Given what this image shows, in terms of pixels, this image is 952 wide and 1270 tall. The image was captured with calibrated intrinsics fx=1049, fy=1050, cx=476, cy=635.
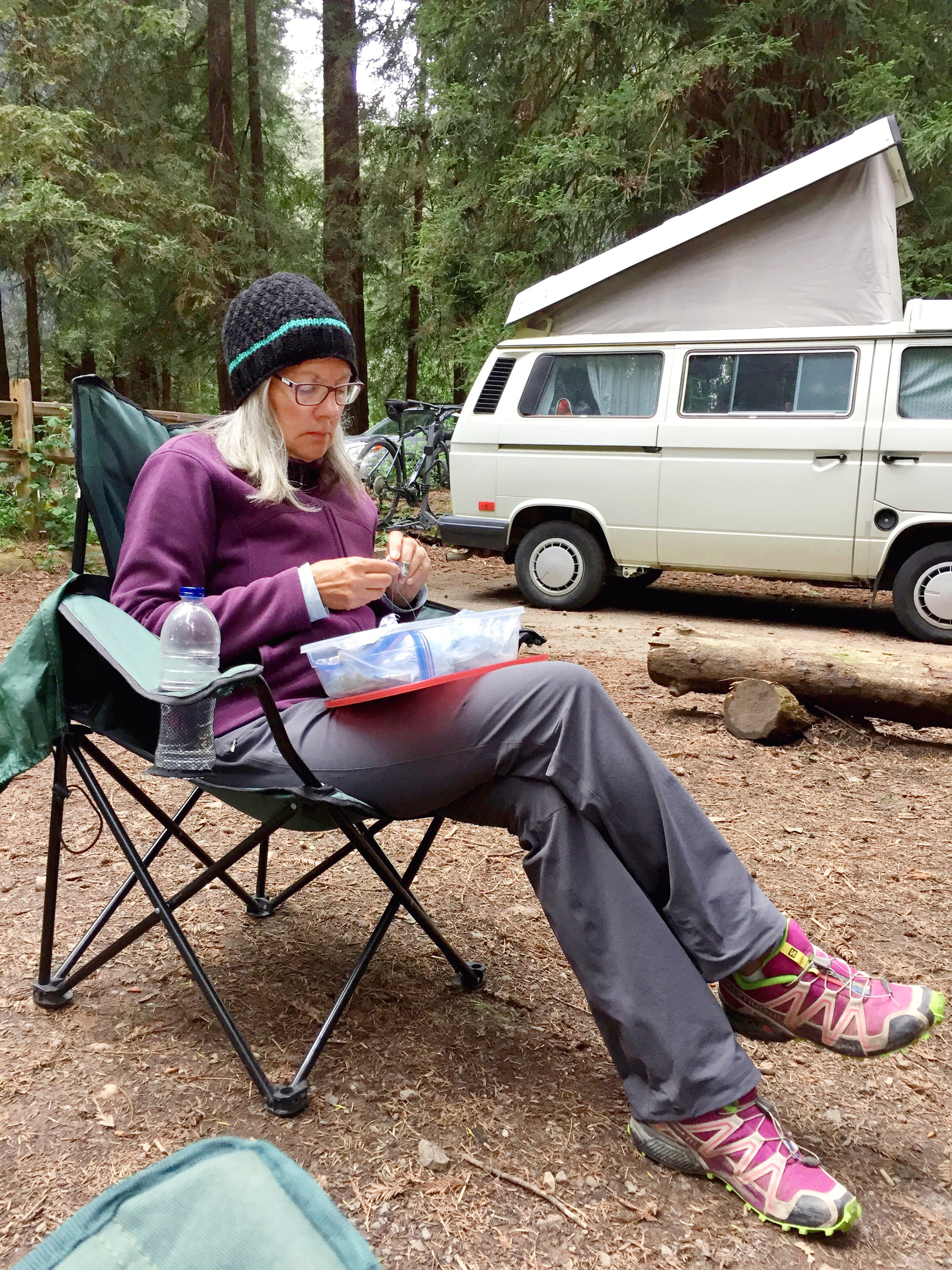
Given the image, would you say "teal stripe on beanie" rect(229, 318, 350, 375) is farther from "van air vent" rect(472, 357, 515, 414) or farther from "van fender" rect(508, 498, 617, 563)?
"van air vent" rect(472, 357, 515, 414)

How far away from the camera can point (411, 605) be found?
95.0 inches

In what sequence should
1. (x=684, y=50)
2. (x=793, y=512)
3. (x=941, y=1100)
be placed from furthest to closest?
(x=684, y=50) → (x=793, y=512) → (x=941, y=1100)

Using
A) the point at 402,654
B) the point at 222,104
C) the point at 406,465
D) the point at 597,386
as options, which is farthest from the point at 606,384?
the point at 222,104

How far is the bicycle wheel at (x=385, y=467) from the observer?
10367 millimetres

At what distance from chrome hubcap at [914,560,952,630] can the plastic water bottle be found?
17.9 feet

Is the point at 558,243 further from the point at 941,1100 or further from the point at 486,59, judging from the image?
the point at 941,1100

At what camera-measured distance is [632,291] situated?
748cm

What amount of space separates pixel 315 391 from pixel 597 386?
17.5 feet

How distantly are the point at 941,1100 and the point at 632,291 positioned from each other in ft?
21.2

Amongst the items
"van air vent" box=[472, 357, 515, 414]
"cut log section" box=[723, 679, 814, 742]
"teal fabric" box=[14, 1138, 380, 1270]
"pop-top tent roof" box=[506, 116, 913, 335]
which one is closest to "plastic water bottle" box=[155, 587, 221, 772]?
"teal fabric" box=[14, 1138, 380, 1270]

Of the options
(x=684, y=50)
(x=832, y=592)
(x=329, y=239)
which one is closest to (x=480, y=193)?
(x=684, y=50)

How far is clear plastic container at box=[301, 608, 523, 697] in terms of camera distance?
179 cm

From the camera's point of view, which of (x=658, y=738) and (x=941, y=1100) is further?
(x=658, y=738)

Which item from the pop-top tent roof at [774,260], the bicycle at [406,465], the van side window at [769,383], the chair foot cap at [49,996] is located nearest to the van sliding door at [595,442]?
the van side window at [769,383]
